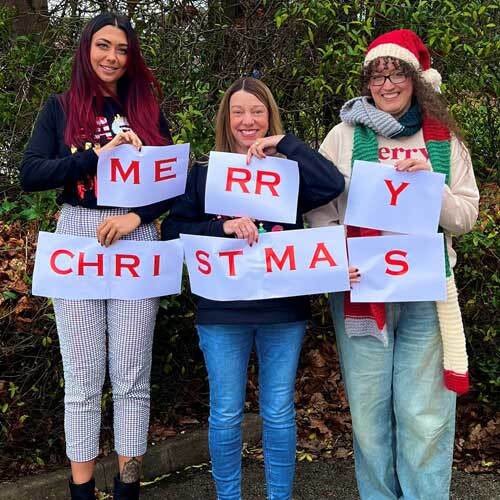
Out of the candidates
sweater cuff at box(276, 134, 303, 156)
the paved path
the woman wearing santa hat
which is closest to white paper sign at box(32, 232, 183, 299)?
sweater cuff at box(276, 134, 303, 156)

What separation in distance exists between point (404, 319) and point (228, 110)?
1127mm

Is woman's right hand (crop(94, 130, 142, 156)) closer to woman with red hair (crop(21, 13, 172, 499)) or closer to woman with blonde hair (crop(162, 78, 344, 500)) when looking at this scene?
woman with red hair (crop(21, 13, 172, 499))

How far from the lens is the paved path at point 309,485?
3559mm

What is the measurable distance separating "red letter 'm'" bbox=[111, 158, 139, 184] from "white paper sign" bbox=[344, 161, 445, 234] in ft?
2.84

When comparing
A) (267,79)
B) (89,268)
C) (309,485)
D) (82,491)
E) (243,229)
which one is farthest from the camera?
(267,79)

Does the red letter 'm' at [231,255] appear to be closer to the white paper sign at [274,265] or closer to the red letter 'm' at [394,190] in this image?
the white paper sign at [274,265]

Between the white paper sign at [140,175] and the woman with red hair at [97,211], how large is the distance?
1.7 inches

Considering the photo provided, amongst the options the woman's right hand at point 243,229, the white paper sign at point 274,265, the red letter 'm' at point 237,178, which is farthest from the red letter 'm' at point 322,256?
the red letter 'm' at point 237,178

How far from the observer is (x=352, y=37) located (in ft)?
14.6

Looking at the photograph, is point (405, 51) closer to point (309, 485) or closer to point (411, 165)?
point (411, 165)

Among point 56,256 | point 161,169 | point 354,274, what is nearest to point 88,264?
point 56,256

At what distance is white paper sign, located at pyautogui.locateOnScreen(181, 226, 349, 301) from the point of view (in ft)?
8.91

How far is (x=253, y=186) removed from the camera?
8.97 feet

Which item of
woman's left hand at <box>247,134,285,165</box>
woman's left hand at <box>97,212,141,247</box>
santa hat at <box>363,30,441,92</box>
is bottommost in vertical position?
woman's left hand at <box>97,212,141,247</box>
